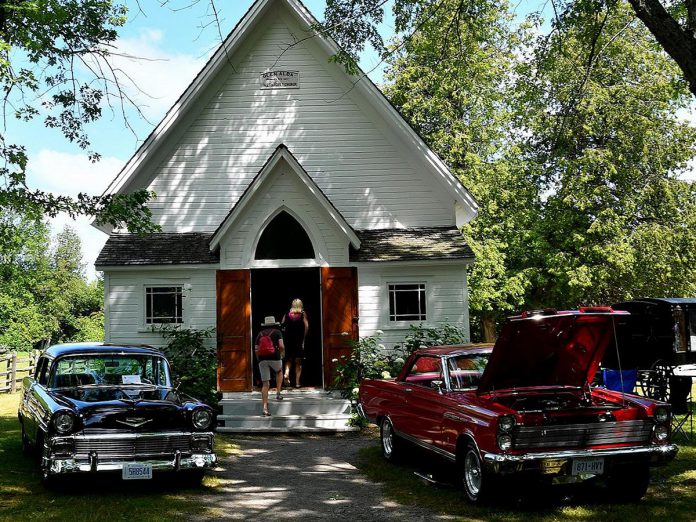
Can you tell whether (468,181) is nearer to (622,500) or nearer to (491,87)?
(491,87)

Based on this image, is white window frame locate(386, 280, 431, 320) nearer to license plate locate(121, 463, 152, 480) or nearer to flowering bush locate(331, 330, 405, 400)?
flowering bush locate(331, 330, 405, 400)

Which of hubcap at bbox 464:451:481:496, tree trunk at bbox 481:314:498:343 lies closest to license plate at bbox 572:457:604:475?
hubcap at bbox 464:451:481:496

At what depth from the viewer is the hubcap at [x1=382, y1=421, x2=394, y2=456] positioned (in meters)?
10.4

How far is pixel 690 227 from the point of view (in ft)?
93.5

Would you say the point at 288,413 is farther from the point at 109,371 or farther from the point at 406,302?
the point at 109,371

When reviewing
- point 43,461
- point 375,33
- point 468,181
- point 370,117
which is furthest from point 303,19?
point 468,181

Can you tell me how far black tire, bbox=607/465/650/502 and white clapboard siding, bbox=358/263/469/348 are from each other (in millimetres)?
8871

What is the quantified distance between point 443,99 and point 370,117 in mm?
14943

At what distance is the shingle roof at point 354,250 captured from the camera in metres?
16.3

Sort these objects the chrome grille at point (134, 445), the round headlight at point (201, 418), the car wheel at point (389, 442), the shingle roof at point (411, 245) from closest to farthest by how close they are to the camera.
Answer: the chrome grille at point (134, 445) → the round headlight at point (201, 418) → the car wheel at point (389, 442) → the shingle roof at point (411, 245)

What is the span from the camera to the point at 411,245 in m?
16.8

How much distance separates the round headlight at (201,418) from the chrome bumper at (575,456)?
3.35m

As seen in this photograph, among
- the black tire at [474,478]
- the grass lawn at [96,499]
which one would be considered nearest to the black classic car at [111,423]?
the grass lawn at [96,499]

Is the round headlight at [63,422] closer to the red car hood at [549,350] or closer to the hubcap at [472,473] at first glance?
the hubcap at [472,473]
